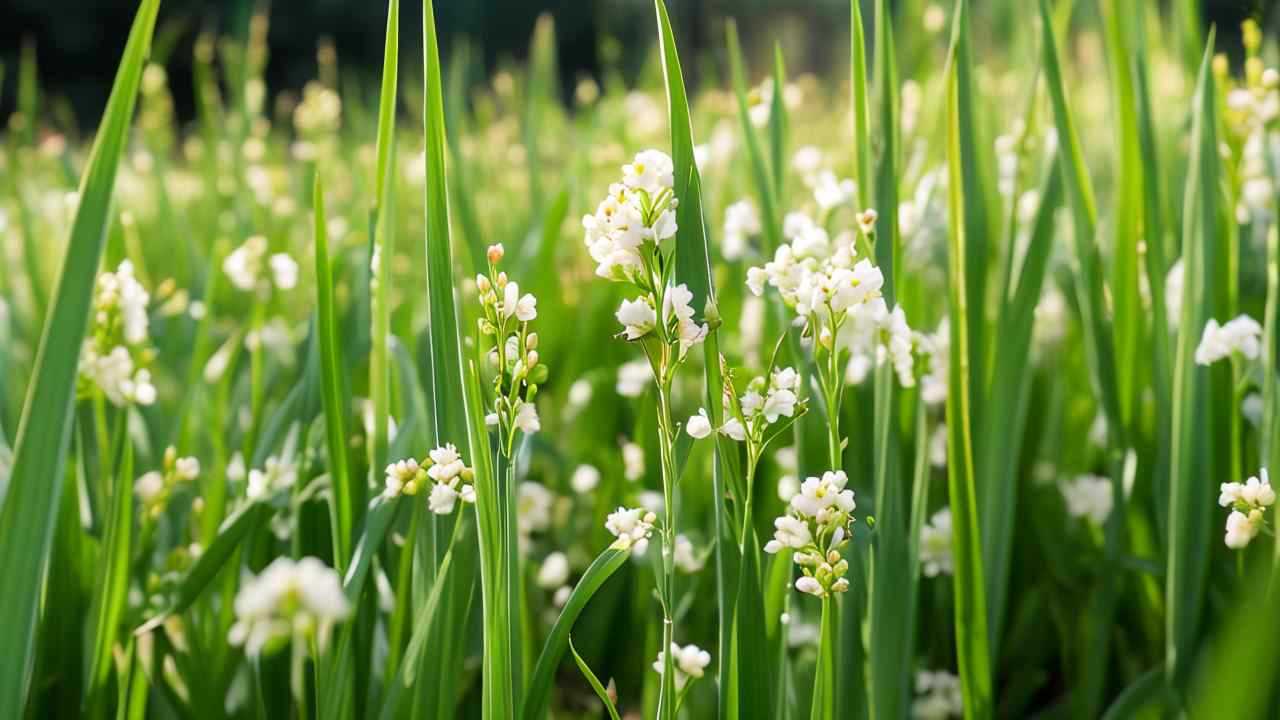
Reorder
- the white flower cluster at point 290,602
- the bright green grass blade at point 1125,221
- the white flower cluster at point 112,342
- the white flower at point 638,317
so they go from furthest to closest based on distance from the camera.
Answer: the bright green grass blade at point 1125,221 → the white flower cluster at point 112,342 → the white flower at point 638,317 → the white flower cluster at point 290,602

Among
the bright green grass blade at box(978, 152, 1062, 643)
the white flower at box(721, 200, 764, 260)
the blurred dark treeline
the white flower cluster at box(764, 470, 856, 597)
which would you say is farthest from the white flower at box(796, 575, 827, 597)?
the blurred dark treeline

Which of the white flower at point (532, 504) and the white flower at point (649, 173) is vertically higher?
the white flower at point (649, 173)

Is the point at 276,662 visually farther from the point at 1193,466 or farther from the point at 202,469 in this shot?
the point at 1193,466

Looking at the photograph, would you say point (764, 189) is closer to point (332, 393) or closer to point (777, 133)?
point (777, 133)

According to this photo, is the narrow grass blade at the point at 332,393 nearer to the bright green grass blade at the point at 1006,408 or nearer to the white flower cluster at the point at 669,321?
the white flower cluster at the point at 669,321

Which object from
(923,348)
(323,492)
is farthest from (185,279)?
(923,348)

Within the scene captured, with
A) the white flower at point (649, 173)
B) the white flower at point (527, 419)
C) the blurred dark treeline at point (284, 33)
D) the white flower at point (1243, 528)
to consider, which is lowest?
the white flower at point (1243, 528)

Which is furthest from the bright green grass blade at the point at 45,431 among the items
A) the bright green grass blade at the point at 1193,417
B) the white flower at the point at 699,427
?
the bright green grass blade at the point at 1193,417

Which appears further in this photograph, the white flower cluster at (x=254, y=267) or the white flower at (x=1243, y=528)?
the white flower cluster at (x=254, y=267)

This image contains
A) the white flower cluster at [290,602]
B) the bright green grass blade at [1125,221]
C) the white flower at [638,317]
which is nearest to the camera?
the white flower cluster at [290,602]
